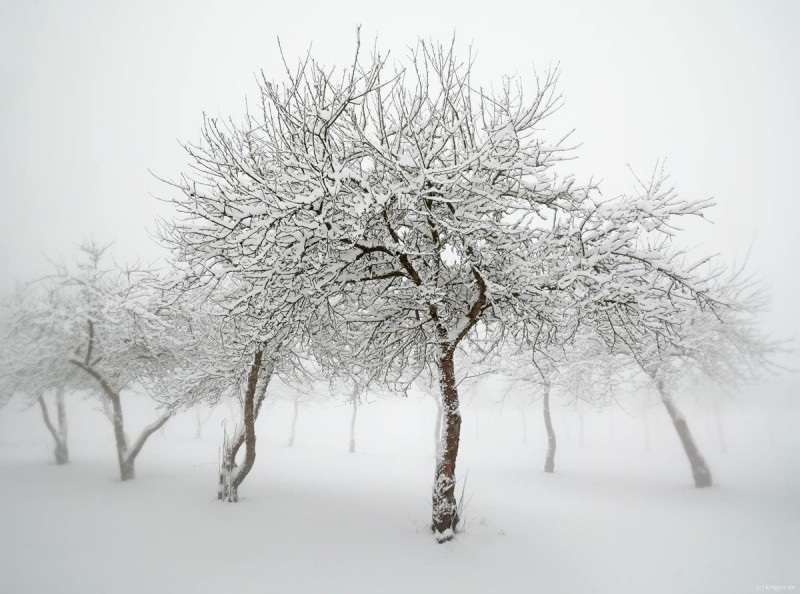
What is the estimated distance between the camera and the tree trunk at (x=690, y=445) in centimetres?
1377

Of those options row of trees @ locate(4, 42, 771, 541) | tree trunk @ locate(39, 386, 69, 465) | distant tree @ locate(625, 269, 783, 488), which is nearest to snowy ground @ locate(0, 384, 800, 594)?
tree trunk @ locate(39, 386, 69, 465)

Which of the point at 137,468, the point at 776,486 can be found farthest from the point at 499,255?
the point at 776,486

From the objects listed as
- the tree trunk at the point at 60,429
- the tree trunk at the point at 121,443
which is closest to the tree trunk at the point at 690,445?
the tree trunk at the point at 121,443

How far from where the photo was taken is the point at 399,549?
5.97 m

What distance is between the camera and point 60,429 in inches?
591

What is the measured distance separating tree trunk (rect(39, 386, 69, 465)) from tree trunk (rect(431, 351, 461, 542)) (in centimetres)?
1581

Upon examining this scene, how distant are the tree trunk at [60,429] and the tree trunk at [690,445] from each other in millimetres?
22235

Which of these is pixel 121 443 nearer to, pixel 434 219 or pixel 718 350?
pixel 434 219

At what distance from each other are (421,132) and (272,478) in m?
11.5

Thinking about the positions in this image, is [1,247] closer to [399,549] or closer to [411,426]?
[399,549]

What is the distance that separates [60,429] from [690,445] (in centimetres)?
2374

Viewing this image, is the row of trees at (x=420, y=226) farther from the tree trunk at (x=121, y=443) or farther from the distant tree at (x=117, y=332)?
the tree trunk at (x=121, y=443)

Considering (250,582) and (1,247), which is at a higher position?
(1,247)

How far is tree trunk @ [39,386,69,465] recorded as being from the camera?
14703 mm
